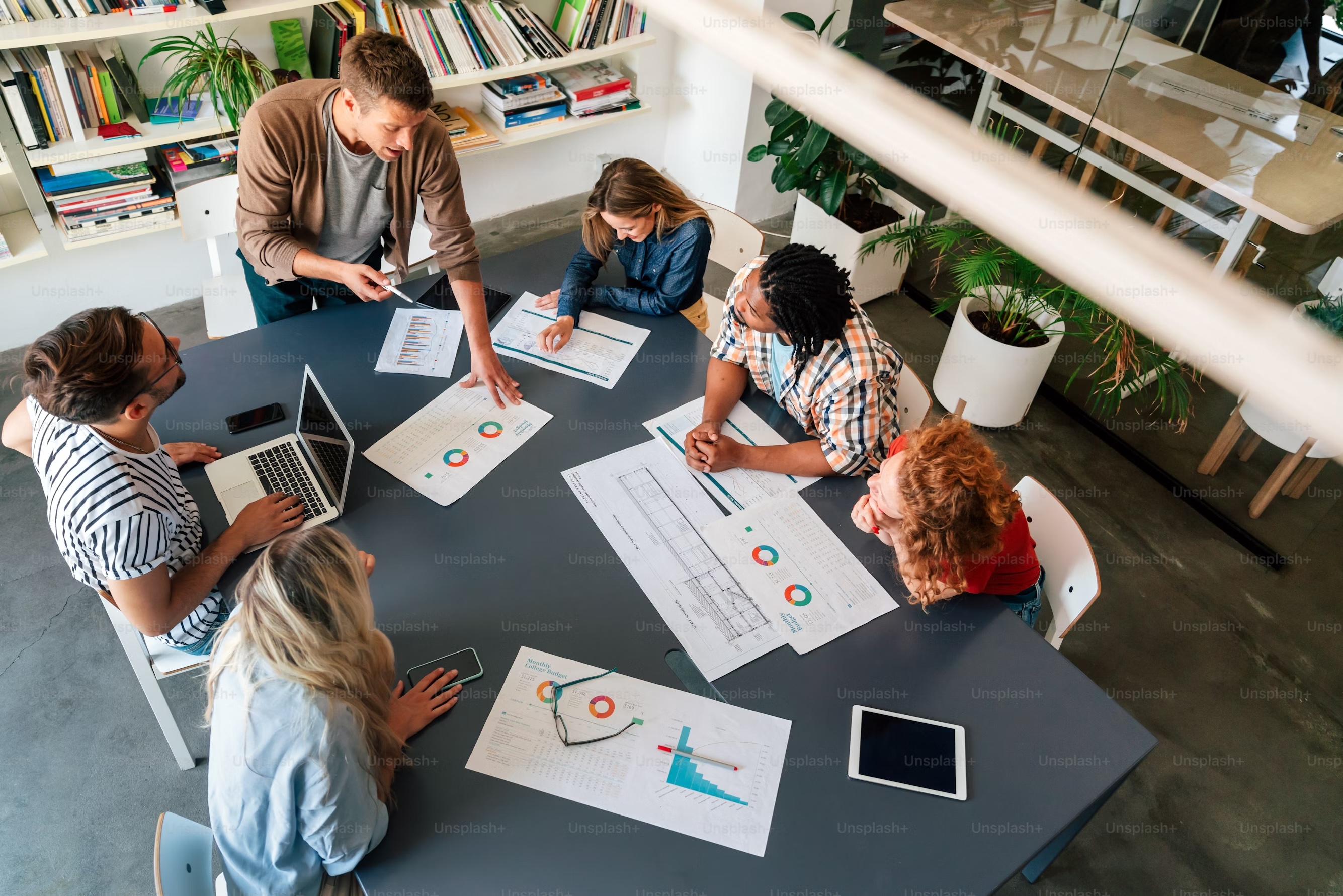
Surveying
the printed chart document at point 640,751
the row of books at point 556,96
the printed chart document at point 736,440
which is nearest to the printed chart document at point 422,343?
the printed chart document at point 736,440

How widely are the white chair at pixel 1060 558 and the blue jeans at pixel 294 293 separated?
197 centimetres

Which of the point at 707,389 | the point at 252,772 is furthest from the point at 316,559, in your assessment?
the point at 707,389

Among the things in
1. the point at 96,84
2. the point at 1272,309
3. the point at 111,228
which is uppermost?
the point at 1272,309

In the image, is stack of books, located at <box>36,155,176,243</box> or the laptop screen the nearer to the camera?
the laptop screen

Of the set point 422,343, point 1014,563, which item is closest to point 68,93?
point 422,343

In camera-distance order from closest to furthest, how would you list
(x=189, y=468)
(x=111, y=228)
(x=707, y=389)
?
(x=189, y=468), (x=707, y=389), (x=111, y=228)

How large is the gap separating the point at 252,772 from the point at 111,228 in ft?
8.51

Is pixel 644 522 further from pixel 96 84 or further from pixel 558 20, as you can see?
pixel 558 20

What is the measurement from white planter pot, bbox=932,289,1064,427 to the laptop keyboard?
2.44 meters

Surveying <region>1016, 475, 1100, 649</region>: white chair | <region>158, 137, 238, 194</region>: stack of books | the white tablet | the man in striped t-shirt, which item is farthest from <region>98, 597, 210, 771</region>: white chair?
<region>1016, 475, 1100, 649</region>: white chair

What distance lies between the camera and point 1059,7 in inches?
116

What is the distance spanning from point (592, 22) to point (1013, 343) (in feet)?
7.50

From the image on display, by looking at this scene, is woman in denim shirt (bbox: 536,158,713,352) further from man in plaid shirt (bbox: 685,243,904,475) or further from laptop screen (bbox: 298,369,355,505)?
laptop screen (bbox: 298,369,355,505)

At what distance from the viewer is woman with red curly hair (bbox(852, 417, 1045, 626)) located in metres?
1.84
